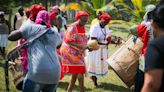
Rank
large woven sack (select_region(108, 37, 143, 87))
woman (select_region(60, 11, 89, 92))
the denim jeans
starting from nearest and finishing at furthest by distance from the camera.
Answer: the denim jeans < woman (select_region(60, 11, 89, 92)) < large woven sack (select_region(108, 37, 143, 87))

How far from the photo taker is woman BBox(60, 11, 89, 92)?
682 centimetres

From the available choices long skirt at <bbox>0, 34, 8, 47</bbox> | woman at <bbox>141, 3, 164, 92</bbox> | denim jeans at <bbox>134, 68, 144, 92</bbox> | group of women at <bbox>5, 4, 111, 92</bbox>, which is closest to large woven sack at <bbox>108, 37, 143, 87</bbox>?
group of women at <bbox>5, 4, 111, 92</bbox>

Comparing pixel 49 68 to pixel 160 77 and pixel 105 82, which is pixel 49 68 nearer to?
pixel 160 77

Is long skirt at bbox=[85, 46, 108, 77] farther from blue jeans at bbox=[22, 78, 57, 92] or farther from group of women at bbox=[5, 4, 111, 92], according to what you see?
blue jeans at bbox=[22, 78, 57, 92]

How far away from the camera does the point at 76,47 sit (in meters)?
6.92

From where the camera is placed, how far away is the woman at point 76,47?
682 centimetres

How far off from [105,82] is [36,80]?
4600mm

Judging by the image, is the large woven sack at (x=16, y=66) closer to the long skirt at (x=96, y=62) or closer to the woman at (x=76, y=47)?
the woman at (x=76, y=47)

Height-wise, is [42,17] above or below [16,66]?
above

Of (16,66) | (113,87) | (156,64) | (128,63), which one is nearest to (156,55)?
(156,64)

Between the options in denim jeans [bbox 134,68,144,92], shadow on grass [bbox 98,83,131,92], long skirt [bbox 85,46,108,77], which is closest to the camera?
denim jeans [bbox 134,68,144,92]

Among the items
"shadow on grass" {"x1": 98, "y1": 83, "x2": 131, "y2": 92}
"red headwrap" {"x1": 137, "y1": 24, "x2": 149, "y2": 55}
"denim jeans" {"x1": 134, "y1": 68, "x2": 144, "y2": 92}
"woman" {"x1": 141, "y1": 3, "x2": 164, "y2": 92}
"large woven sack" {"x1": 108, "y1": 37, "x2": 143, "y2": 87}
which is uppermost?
"woman" {"x1": 141, "y1": 3, "x2": 164, "y2": 92}

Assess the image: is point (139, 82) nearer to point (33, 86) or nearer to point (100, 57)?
point (33, 86)

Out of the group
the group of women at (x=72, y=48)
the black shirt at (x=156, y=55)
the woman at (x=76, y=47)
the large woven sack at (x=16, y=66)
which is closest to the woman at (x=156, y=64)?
the black shirt at (x=156, y=55)
